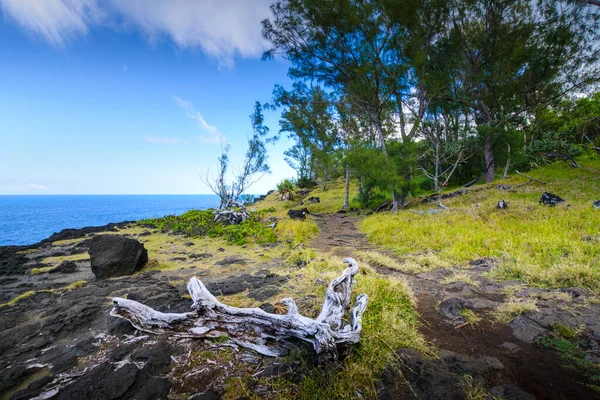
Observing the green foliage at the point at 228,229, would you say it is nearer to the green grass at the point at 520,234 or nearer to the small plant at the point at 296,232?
the small plant at the point at 296,232

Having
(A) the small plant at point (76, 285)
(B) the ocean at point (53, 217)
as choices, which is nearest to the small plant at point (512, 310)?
(A) the small plant at point (76, 285)

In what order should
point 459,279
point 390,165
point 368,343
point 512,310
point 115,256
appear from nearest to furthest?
point 368,343 → point 512,310 → point 459,279 → point 115,256 → point 390,165

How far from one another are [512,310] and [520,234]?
4.57 metres

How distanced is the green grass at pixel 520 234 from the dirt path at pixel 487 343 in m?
0.69

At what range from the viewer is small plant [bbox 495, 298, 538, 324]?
11.0 ft

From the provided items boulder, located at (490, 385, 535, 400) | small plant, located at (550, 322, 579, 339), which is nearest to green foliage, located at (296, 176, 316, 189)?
small plant, located at (550, 322, 579, 339)

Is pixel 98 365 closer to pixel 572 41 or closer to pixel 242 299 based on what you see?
pixel 242 299

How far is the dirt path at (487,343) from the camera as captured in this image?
2201 millimetres

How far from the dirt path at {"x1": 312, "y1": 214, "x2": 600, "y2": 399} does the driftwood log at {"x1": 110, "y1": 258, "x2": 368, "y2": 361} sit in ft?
3.02

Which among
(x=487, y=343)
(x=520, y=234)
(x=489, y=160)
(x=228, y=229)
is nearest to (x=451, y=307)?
(x=487, y=343)

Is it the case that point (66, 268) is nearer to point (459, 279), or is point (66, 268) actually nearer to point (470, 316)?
point (470, 316)

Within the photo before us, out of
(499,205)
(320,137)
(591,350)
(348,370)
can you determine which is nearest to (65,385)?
(348,370)

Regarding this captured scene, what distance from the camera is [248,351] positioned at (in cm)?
293

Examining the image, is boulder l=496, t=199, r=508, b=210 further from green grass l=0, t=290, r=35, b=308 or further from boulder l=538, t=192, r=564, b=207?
green grass l=0, t=290, r=35, b=308
